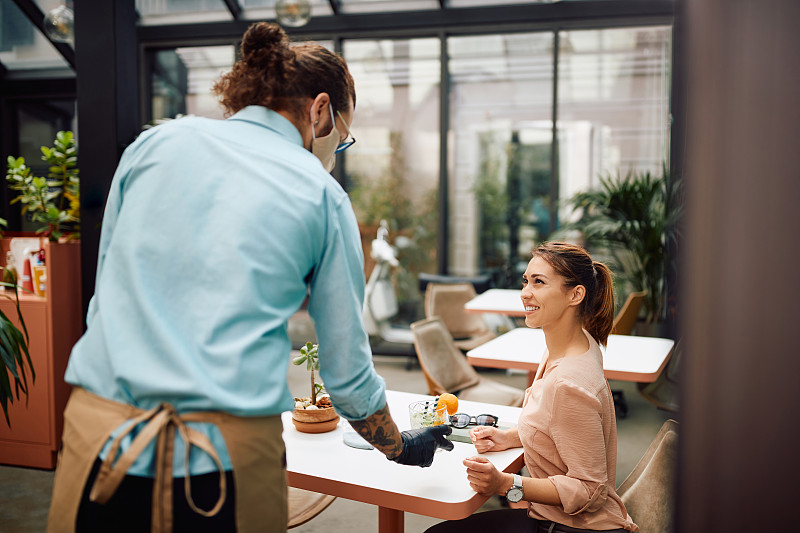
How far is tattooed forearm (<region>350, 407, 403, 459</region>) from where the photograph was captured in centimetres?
136

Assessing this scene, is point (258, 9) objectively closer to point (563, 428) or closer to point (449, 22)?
point (449, 22)

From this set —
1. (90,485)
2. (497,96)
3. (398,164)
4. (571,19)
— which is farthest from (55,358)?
(571,19)

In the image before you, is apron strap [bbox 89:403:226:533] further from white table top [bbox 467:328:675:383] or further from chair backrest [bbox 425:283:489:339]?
chair backrest [bbox 425:283:489:339]

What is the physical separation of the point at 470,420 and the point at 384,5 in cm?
553

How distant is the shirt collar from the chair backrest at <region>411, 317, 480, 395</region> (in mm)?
2138

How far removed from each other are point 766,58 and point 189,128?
3.08 feet

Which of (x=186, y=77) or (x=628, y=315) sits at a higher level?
(x=186, y=77)

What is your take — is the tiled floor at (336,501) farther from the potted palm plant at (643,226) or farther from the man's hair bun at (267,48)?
the man's hair bun at (267,48)

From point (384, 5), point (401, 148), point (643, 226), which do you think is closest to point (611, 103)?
point (643, 226)

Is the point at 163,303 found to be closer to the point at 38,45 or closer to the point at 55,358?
the point at 55,358

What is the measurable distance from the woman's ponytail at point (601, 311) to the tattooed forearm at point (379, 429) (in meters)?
0.84

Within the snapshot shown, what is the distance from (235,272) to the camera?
1104mm

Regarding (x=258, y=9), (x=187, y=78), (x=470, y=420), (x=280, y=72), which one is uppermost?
(x=258, y=9)

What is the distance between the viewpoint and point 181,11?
285 inches
